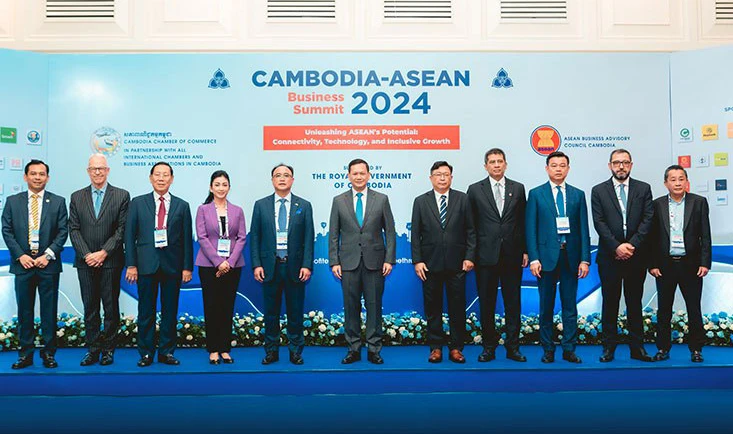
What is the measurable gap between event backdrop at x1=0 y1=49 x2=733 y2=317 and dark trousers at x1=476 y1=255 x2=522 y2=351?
0.95 metres

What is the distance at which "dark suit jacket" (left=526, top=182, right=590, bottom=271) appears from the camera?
409cm

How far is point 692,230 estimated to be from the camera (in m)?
4.14

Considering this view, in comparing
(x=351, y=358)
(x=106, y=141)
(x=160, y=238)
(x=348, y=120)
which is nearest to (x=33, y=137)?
(x=106, y=141)

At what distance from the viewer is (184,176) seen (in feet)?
17.0

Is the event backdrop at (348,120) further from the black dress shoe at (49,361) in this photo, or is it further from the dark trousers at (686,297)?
the black dress shoe at (49,361)

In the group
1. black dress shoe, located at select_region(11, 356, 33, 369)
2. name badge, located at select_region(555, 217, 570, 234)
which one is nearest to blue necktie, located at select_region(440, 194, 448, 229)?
name badge, located at select_region(555, 217, 570, 234)

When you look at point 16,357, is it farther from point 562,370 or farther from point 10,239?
point 562,370

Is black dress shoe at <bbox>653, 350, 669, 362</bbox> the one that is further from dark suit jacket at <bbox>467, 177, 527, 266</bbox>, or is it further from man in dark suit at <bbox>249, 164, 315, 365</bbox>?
man in dark suit at <bbox>249, 164, 315, 365</bbox>

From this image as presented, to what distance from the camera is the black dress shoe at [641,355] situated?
4.09 metres

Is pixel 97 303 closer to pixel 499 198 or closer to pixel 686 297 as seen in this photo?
pixel 499 198

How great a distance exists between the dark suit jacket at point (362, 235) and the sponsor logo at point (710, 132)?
3210 mm

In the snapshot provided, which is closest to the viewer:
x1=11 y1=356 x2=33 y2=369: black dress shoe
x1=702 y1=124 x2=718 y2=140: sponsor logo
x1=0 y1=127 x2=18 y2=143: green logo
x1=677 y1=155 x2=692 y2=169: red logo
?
x1=11 y1=356 x2=33 y2=369: black dress shoe

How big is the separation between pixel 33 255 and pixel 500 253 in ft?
11.6

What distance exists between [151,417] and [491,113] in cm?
389
